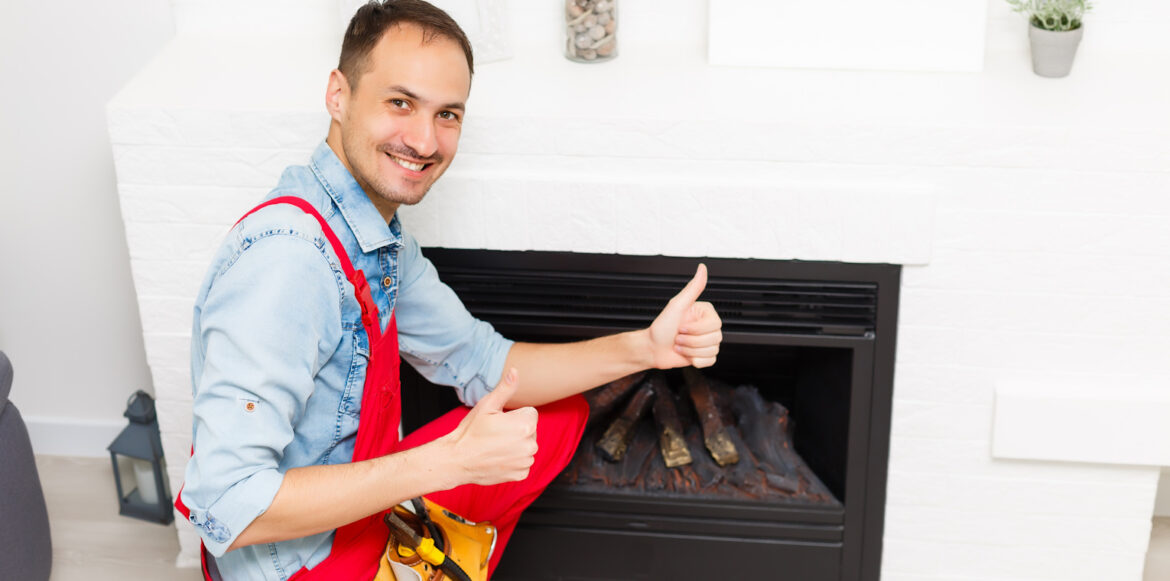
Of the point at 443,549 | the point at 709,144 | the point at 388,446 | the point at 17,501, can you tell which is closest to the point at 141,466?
the point at 17,501

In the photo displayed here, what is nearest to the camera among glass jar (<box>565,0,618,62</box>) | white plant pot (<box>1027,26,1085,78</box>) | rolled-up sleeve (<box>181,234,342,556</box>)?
rolled-up sleeve (<box>181,234,342,556</box>)

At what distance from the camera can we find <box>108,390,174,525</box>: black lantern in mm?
2461

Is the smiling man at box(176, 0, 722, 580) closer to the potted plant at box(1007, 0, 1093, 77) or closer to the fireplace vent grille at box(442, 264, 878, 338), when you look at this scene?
the fireplace vent grille at box(442, 264, 878, 338)

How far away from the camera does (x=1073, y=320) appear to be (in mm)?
2051

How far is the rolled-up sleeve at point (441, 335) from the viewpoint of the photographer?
75.2 inches

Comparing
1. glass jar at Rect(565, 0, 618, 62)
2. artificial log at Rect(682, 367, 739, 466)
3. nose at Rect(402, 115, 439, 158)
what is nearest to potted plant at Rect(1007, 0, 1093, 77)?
glass jar at Rect(565, 0, 618, 62)

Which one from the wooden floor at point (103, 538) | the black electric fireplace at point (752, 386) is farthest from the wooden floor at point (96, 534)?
the black electric fireplace at point (752, 386)

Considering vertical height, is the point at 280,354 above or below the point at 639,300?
above

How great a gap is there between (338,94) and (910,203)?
901mm

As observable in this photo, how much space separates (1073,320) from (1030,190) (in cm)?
25

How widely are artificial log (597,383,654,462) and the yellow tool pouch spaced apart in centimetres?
45

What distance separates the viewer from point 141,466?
2529 millimetres

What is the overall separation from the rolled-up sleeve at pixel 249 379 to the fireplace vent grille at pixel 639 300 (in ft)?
2.03

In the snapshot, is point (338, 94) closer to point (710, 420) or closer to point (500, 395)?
point (500, 395)
